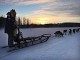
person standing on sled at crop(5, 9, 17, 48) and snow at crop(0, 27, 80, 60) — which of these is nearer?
snow at crop(0, 27, 80, 60)

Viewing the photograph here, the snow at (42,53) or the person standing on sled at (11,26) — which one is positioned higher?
the person standing on sled at (11,26)

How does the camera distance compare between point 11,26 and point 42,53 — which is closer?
point 42,53

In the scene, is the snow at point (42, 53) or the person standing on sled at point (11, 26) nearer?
the snow at point (42, 53)

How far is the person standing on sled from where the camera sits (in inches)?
352

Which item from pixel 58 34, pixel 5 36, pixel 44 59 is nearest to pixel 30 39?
pixel 5 36

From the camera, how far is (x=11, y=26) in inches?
356

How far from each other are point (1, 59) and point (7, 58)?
0.19m

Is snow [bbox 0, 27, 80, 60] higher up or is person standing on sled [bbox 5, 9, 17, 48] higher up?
person standing on sled [bbox 5, 9, 17, 48]

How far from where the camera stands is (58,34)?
1831 cm

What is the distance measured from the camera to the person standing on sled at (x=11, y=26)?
29.3ft

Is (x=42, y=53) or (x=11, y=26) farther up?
(x=11, y=26)

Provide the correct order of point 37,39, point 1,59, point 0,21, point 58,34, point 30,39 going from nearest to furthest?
1. point 1,59
2. point 0,21
3. point 30,39
4. point 37,39
5. point 58,34

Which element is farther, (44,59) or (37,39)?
(37,39)

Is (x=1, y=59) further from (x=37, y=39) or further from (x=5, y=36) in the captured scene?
(x=37, y=39)
